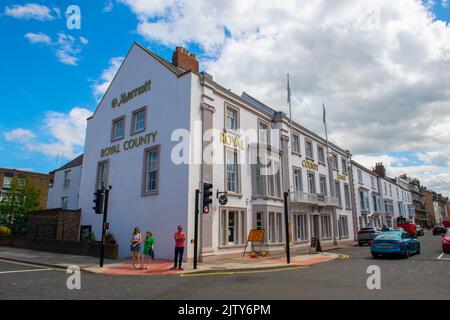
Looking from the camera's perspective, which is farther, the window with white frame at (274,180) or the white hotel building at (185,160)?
the window with white frame at (274,180)

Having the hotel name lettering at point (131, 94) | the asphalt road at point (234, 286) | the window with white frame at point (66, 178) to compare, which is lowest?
the asphalt road at point (234, 286)

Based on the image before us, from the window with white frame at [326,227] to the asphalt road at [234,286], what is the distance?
17061 millimetres

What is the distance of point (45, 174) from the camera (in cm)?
5725

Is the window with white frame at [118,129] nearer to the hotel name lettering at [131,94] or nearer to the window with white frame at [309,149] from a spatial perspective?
the hotel name lettering at [131,94]

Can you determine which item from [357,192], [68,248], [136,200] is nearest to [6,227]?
[68,248]

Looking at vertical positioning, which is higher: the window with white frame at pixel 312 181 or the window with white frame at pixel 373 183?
the window with white frame at pixel 373 183

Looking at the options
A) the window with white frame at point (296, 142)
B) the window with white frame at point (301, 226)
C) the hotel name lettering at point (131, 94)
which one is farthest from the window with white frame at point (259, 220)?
the hotel name lettering at point (131, 94)

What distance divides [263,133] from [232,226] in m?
7.77

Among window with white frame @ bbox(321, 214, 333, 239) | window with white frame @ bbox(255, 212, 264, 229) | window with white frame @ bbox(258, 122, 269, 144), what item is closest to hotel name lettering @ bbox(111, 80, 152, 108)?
window with white frame @ bbox(258, 122, 269, 144)

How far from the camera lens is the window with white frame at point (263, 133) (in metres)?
23.0

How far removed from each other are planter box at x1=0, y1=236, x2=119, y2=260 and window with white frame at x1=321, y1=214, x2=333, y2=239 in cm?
1930

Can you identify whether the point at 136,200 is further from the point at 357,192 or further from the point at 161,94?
the point at 357,192

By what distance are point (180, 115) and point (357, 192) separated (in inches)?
1133
